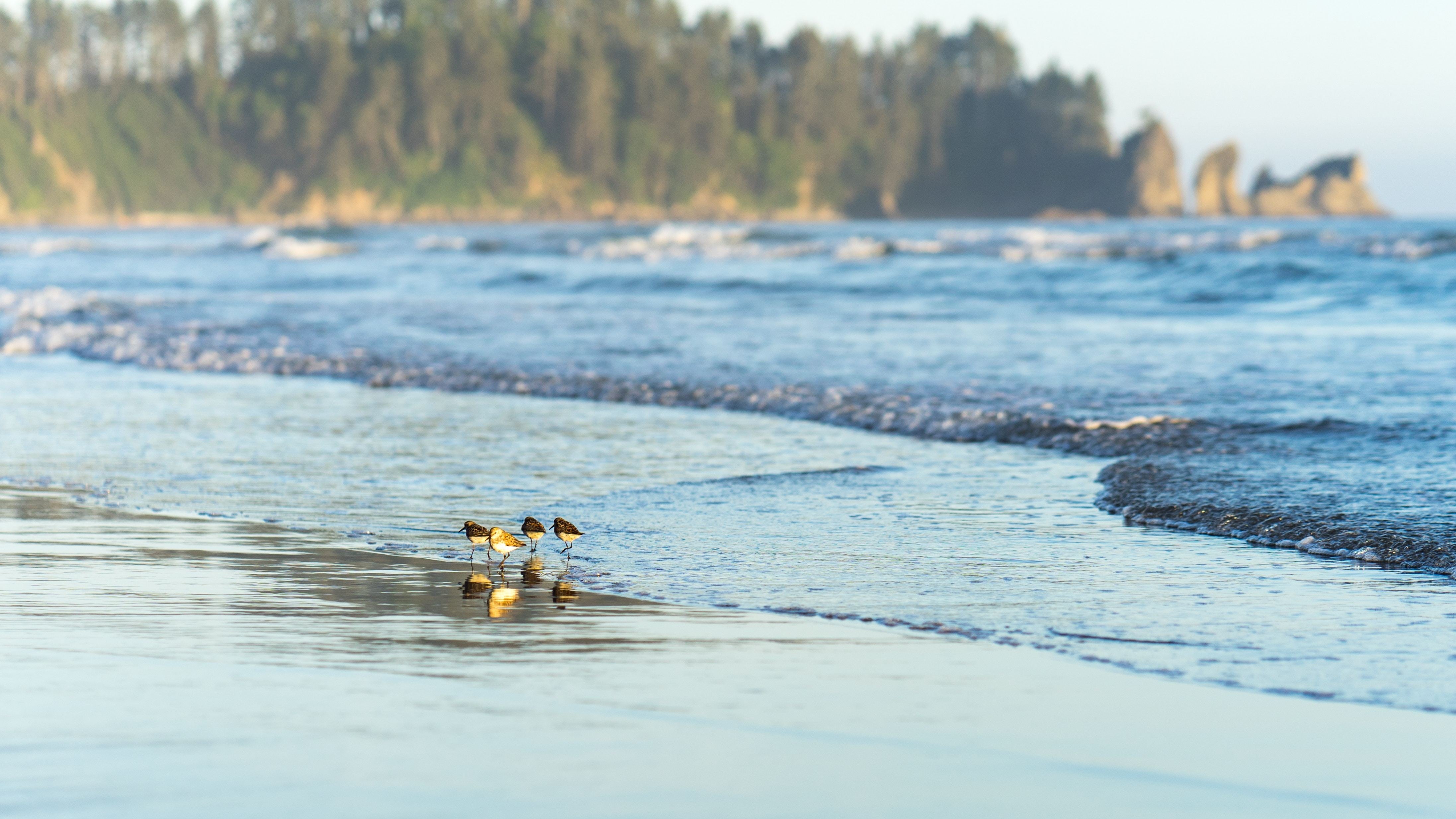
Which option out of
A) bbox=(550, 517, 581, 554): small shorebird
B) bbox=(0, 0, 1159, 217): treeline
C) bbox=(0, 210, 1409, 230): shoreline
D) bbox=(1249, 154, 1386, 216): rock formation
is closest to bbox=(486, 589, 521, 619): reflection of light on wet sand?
bbox=(550, 517, 581, 554): small shorebird

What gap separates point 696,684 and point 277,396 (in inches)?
326

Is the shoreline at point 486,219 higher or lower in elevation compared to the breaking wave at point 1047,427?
higher

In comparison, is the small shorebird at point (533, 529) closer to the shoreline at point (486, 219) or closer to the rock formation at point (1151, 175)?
the shoreline at point (486, 219)

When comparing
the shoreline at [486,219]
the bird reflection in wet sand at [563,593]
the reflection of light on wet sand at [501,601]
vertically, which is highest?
the shoreline at [486,219]

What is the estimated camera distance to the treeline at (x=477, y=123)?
139 meters

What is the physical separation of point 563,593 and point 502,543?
44 centimetres

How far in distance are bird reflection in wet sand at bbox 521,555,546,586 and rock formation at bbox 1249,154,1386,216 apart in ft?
497

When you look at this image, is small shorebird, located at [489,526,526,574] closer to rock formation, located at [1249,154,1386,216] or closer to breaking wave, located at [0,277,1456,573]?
breaking wave, located at [0,277,1456,573]

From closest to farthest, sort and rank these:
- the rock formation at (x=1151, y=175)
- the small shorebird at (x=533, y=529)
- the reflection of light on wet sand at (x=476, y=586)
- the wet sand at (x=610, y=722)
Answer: the wet sand at (x=610, y=722) < the reflection of light on wet sand at (x=476, y=586) < the small shorebird at (x=533, y=529) < the rock formation at (x=1151, y=175)

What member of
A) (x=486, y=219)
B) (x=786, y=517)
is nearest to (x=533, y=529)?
(x=786, y=517)

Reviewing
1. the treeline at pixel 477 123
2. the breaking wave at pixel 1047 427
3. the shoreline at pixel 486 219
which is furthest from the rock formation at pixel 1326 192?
the breaking wave at pixel 1047 427

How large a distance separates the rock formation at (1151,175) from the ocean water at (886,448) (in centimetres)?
13013

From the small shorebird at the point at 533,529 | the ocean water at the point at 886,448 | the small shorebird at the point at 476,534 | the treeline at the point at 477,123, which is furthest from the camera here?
the treeline at the point at 477,123

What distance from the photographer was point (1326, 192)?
143750mm
